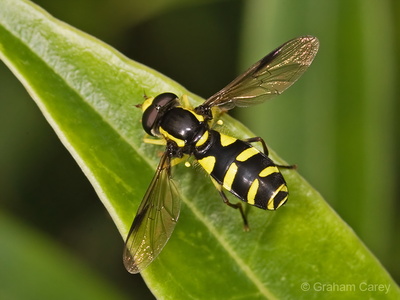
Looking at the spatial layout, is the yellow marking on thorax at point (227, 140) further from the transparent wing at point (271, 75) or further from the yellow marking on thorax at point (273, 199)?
the yellow marking on thorax at point (273, 199)

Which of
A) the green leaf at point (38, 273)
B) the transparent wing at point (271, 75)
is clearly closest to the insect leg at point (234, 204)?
the transparent wing at point (271, 75)

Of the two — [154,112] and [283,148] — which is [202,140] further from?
[283,148]

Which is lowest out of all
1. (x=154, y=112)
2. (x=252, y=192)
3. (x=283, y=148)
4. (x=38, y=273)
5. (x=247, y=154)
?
(x=38, y=273)

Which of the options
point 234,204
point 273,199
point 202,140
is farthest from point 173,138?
point 273,199

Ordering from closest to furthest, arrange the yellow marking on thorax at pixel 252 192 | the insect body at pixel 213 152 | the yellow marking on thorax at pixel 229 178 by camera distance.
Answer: the insect body at pixel 213 152
the yellow marking on thorax at pixel 252 192
the yellow marking on thorax at pixel 229 178

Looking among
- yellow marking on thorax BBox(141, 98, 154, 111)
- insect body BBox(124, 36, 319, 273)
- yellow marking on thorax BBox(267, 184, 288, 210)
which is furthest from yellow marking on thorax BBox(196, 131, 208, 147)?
yellow marking on thorax BBox(267, 184, 288, 210)

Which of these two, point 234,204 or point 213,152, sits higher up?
point 213,152

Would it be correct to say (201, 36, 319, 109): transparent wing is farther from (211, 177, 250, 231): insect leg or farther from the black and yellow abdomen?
(211, 177, 250, 231): insect leg
